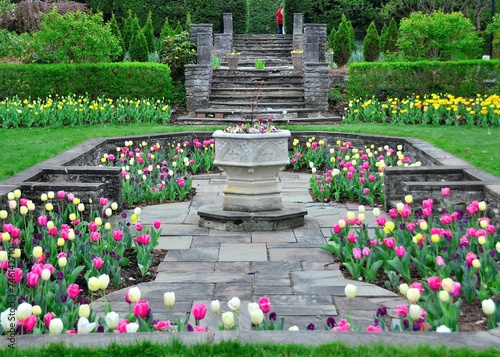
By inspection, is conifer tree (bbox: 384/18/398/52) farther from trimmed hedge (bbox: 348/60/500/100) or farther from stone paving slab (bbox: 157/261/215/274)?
stone paving slab (bbox: 157/261/215/274)

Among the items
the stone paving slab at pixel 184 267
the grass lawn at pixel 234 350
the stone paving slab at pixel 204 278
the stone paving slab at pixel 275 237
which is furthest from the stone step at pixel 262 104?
the grass lawn at pixel 234 350

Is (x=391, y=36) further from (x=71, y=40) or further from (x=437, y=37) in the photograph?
(x=71, y=40)

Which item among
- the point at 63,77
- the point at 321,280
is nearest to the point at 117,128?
the point at 63,77

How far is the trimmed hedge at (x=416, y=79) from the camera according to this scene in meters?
17.4

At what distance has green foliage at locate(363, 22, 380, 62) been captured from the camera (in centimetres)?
2430

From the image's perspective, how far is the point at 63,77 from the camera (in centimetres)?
1770

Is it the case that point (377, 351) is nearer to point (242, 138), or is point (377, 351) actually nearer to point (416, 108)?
point (242, 138)

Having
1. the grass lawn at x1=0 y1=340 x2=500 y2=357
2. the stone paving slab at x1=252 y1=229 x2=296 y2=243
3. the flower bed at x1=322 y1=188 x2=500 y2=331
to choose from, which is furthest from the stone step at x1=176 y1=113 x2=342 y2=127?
the grass lawn at x1=0 y1=340 x2=500 y2=357

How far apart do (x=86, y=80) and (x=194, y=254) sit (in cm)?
1221

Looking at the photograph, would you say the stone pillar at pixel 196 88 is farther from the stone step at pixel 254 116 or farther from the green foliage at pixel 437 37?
the green foliage at pixel 437 37

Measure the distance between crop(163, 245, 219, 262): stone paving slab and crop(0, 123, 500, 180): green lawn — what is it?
8.66 ft

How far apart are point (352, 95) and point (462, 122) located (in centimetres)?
337

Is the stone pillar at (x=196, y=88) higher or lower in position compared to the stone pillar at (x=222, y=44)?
lower

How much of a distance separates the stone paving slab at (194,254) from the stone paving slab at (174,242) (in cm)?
17
